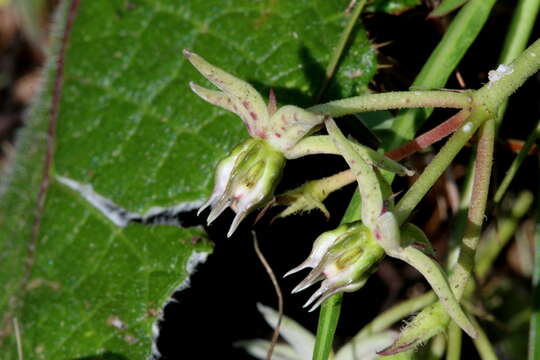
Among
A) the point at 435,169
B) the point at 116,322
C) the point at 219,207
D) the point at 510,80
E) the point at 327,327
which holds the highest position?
the point at 510,80

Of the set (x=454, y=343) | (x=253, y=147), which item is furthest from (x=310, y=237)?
(x=253, y=147)

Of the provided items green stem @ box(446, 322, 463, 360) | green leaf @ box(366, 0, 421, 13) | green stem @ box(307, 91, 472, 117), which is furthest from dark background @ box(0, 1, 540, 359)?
green stem @ box(307, 91, 472, 117)

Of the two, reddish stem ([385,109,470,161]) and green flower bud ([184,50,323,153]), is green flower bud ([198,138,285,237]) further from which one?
reddish stem ([385,109,470,161])

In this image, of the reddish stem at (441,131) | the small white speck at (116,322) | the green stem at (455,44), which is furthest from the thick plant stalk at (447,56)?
the small white speck at (116,322)

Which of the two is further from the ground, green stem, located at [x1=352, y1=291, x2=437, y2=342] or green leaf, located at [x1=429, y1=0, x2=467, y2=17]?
green leaf, located at [x1=429, y1=0, x2=467, y2=17]

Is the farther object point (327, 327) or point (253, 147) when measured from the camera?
point (327, 327)

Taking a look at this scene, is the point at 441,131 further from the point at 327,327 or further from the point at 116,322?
the point at 116,322

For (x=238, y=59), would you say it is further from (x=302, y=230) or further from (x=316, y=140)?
(x=316, y=140)
